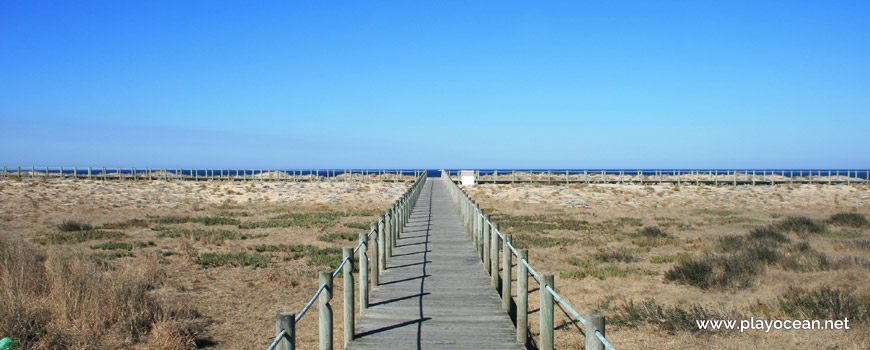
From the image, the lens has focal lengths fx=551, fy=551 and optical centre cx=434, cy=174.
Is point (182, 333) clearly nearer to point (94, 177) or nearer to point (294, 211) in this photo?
point (294, 211)

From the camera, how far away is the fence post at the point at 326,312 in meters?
5.43

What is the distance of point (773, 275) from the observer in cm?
1186

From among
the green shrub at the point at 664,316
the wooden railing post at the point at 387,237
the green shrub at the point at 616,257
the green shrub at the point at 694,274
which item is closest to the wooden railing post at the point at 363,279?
the wooden railing post at the point at 387,237

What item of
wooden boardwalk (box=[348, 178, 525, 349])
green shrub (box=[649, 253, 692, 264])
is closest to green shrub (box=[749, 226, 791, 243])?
green shrub (box=[649, 253, 692, 264])

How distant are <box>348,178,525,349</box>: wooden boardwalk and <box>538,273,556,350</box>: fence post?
77 cm

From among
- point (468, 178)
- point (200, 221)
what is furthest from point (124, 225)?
point (468, 178)

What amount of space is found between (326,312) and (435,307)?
266 centimetres

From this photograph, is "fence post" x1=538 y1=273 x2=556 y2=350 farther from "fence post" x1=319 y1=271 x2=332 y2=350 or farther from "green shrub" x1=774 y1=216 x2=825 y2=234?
"green shrub" x1=774 y1=216 x2=825 y2=234

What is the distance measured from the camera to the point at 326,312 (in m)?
5.46

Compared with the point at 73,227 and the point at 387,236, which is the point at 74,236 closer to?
the point at 73,227

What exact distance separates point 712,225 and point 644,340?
1651 cm

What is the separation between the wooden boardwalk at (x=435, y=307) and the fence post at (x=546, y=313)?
0.77 meters

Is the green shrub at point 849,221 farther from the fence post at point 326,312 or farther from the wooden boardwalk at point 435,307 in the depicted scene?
the fence post at point 326,312

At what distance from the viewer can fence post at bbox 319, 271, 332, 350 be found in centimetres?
543
